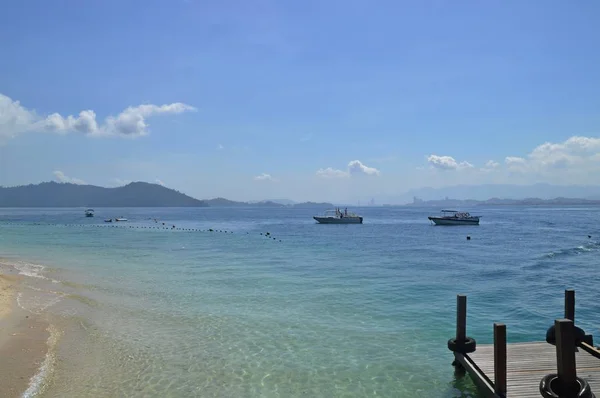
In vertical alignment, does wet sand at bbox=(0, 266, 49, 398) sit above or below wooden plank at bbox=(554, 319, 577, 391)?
below

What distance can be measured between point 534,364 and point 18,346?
1520 cm

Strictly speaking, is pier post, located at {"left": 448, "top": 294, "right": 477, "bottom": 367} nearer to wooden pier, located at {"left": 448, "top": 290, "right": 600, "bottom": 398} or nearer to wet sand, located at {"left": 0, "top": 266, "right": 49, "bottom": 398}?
wooden pier, located at {"left": 448, "top": 290, "right": 600, "bottom": 398}

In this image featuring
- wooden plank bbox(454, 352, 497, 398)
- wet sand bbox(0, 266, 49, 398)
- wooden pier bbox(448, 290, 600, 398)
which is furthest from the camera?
wet sand bbox(0, 266, 49, 398)

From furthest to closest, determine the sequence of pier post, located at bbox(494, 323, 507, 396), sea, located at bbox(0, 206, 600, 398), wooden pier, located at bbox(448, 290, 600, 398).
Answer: sea, located at bbox(0, 206, 600, 398) < pier post, located at bbox(494, 323, 507, 396) < wooden pier, located at bbox(448, 290, 600, 398)

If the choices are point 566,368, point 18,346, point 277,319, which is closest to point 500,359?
point 566,368

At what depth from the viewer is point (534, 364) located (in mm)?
11367

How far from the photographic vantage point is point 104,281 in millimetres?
27672

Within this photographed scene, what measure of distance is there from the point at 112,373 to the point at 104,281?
16.3m

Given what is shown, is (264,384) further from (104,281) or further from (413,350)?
(104,281)

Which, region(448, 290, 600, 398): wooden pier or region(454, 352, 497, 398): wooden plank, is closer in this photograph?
region(448, 290, 600, 398): wooden pier

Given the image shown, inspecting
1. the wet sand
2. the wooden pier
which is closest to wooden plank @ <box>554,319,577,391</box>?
the wooden pier

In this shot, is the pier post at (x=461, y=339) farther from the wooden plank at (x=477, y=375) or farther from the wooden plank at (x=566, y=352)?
the wooden plank at (x=566, y=352)

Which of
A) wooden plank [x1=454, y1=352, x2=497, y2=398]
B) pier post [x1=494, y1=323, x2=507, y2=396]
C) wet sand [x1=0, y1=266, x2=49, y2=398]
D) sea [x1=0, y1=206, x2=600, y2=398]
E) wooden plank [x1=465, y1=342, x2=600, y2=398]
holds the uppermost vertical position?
pier post [x1=494, y1=323, x2=507, y2=396]

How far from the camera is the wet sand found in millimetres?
11703
